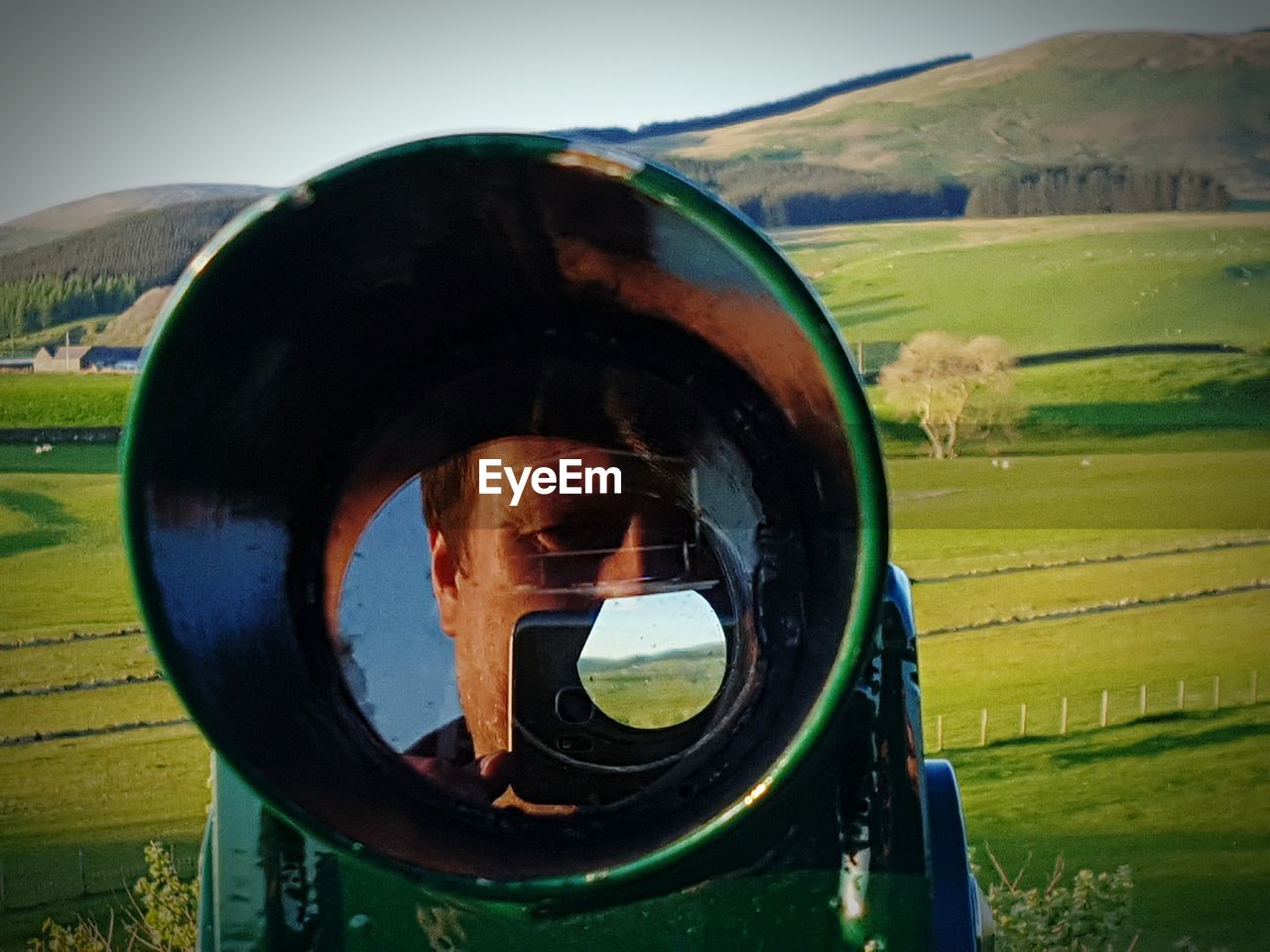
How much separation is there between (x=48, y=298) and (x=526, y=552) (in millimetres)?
11438

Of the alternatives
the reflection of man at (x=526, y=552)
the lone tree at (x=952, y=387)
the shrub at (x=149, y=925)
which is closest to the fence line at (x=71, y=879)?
the shrub at (x=149, y=925)

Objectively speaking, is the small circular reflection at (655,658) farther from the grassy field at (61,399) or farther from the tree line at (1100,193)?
the tree line at (1100,193)

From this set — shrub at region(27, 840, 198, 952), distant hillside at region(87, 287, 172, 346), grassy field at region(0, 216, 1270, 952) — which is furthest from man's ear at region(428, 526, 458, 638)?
distant hillside at region(87, 287, 172, 346)

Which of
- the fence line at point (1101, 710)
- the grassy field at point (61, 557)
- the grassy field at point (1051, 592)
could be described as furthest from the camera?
the grassy field at point (61, 557)

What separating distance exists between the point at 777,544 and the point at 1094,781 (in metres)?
8.92

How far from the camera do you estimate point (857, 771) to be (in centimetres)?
131

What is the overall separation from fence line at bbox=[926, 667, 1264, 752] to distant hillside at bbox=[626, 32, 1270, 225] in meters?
5.39

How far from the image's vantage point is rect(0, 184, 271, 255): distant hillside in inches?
436

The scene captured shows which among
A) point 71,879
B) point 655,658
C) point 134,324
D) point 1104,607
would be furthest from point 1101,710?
point 655,658

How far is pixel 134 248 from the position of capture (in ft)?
36.6

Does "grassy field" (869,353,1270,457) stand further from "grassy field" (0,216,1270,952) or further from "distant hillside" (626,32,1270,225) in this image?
"distant hillside" (626,32,1270,225)

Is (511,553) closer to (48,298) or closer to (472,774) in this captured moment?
(472,774)

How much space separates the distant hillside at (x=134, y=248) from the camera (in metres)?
10.9

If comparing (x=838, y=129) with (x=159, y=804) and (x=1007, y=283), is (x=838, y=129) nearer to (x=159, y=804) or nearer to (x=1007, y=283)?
(x=1007, y=283)
